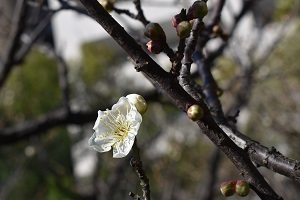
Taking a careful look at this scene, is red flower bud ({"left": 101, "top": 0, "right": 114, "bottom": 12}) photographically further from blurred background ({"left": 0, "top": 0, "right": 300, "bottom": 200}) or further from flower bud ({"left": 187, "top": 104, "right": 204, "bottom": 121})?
blurred background ({"left": 0, "top": 0, "right": 300, "bottom": 200})

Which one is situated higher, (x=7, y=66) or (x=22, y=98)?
(x=7, y=66)

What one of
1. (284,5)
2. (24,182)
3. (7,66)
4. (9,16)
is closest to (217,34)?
(7,66)

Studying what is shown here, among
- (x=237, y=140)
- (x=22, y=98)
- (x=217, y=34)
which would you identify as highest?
(x=217, y=34)

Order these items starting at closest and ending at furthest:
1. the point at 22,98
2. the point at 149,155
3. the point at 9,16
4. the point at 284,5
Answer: the point at 9,16, the point at 284,5, the point at 149,155, the point at 22,98

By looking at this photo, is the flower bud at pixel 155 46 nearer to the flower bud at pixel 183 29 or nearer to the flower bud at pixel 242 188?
the flower bud at pixel 183 29

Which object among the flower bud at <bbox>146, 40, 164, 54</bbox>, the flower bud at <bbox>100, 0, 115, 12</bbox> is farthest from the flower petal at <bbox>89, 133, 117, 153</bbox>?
the flower bud at <bbox>100, 0, 115, 12</bbox>

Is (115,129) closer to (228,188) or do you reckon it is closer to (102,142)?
(102,142)

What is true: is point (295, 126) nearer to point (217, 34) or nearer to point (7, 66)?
point (7, 66)

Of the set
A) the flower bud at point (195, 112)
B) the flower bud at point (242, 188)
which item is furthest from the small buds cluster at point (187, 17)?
the flower bud at point (242, 188)
